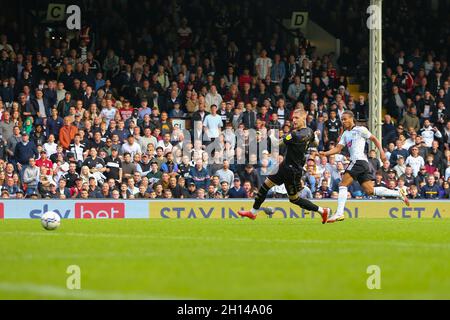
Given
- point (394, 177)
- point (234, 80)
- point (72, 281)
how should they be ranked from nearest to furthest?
point (72, 281), point (394, 177), point (234, 80)

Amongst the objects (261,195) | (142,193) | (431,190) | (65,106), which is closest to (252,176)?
(142,193)

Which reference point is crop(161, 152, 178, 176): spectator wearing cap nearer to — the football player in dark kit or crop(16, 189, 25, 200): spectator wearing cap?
crop(16, 189, 25, 200): spectator wearing cap

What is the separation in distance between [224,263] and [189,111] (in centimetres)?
1804

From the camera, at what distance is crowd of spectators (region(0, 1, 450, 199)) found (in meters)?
24.7

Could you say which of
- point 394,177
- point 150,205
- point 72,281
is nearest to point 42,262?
point 72,281

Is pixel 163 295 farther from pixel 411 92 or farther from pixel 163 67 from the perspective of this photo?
pixel 411 92

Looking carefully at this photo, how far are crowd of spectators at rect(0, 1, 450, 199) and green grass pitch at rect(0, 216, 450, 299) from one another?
9346 mm

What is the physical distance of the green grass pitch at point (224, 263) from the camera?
791 centimetres

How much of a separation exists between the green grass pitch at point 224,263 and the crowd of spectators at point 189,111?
935 cm

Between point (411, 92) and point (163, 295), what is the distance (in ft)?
78.0

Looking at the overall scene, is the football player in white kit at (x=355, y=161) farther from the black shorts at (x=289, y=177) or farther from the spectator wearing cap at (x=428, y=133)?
the spectator wearing cap at (x=428, y=133)

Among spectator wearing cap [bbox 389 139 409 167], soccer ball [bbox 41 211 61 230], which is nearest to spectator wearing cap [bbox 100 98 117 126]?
spectator wearing cap [bbox 389 139 409 167]

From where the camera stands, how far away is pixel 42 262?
9.92 meters

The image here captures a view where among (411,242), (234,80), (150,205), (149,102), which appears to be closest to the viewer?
(411,242)
